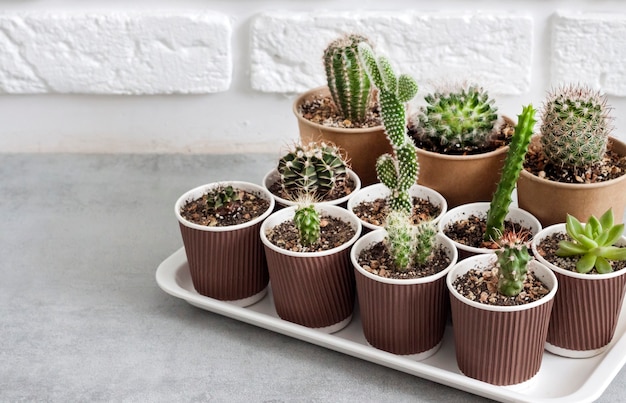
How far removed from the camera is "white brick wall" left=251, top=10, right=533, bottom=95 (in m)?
2.25

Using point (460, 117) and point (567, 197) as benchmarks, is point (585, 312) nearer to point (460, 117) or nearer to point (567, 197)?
point (567, 197)

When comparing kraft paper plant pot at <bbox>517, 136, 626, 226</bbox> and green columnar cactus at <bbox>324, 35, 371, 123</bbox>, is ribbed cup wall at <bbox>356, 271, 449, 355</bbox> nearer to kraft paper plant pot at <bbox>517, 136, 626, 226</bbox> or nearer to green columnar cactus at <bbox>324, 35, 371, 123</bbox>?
kraft paper plant pot at <bbox>517, 136, 626, 226</bbox>

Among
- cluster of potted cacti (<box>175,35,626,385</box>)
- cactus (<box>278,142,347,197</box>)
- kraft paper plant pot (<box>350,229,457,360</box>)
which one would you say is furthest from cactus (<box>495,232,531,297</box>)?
cactus (<box>278,142,347,197</box>)

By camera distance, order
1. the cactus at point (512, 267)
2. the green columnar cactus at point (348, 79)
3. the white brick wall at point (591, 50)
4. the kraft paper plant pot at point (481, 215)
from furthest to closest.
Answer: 1. the white brick wall at point (591, 50)
2. the green columnar cactus at point (348, 79)
3. the kraft paper plant pot at point (481, 215)
4. the cactus at point (512, 267)

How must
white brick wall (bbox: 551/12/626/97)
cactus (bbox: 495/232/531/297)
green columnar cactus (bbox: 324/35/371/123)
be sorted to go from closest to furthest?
cactus (bbox: 495/232/531/297)
green columnar cactus (bbox: 324/35/371/123)
white brick wall (bbox: 551/12/626/97)

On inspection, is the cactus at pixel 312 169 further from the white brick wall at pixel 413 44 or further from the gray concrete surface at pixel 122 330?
the white brick wall at pixel 413 44

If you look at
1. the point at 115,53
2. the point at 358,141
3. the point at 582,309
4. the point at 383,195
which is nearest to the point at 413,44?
the point at 358,141

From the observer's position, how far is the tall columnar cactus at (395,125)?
156 centimetres

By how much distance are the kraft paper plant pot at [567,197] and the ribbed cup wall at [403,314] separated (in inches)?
10.9

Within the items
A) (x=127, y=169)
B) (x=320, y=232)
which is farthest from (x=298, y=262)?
(x=127, y=169)

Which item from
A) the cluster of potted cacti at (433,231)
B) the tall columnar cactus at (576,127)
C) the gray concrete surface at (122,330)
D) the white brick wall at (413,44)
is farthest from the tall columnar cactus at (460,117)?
the white brick wall at (413,44)

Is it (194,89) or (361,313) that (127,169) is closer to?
(194,89)

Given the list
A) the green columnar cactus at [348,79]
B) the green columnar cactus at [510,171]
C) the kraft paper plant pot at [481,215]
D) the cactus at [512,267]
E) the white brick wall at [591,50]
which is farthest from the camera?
the white brick wall at [591,50]

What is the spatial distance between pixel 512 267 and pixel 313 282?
37 centimetres
